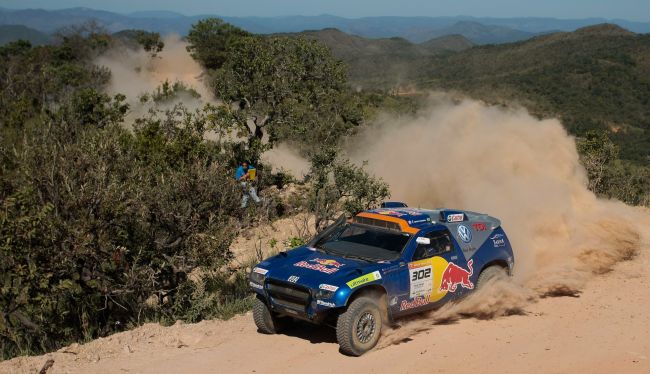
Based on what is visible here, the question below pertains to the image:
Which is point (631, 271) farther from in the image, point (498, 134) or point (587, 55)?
point (587, 55)

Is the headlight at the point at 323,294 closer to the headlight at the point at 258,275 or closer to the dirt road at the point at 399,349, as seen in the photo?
the dirt road at the point at 399,349

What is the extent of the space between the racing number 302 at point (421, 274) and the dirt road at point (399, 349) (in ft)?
2.35

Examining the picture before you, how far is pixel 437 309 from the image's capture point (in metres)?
9.20

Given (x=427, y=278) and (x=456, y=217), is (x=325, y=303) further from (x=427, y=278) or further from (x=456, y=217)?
(x=456, y=217)

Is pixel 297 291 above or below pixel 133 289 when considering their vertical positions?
above

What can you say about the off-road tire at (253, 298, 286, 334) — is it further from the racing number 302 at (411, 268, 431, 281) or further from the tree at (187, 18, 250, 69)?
the tree at (187, 18, 250, 69)

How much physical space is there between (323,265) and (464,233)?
249 cm

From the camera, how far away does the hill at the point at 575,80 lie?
63.2m

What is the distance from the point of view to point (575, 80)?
78875 mm

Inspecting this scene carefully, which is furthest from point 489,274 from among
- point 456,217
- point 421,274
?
point 421,274

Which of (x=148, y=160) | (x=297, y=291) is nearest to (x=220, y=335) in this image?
(x=297, y=291)

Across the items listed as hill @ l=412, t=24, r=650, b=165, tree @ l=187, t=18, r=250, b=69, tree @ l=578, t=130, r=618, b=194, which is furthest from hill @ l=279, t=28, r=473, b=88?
tree @ l=578, t=130, r=618, b=194

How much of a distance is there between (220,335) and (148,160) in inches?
296

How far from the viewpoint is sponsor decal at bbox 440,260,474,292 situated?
9.05 metres
